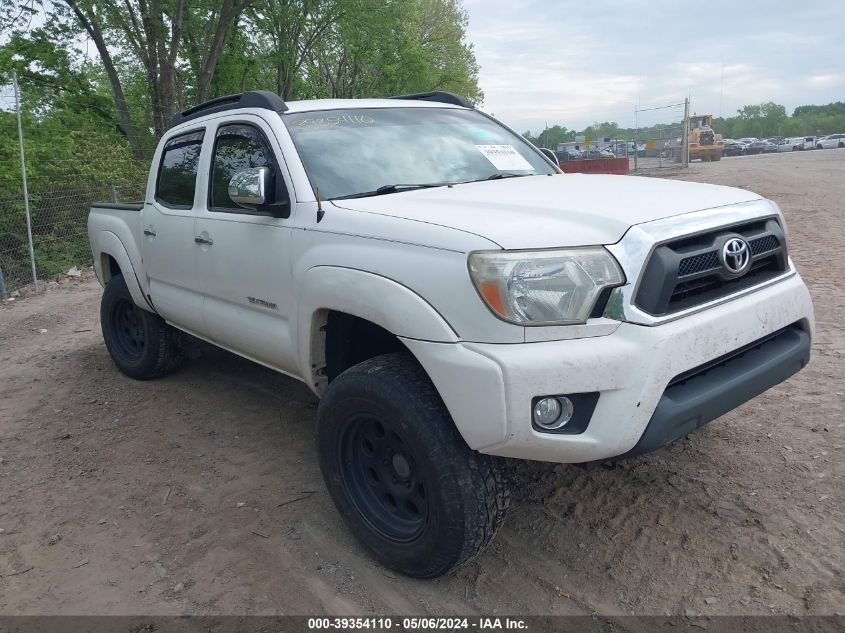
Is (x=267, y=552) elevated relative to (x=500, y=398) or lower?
lower

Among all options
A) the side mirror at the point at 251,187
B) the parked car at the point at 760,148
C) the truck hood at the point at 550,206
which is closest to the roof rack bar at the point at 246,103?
the side mirror at the point at 251,187

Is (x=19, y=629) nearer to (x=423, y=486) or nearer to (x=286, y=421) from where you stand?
(x=423, y=486)

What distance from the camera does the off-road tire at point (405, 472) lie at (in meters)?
2.44

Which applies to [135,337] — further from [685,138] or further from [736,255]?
[685,138]

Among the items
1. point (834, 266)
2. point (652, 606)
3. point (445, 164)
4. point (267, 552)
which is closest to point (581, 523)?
point (652, 606)

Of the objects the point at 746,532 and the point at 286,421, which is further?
the point at 286,421

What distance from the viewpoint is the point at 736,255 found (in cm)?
258

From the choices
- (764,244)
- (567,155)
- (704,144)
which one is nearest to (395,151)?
(764,244)

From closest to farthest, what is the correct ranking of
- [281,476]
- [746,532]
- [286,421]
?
[746,532] → [281,476] → [286,421]

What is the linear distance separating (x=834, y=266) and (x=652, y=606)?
6339mm

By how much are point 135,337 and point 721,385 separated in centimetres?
455

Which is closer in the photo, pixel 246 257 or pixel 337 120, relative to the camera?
pixel 246 257

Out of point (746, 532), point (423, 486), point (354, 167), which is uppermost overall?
point (354, 167)

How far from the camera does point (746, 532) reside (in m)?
2.90
